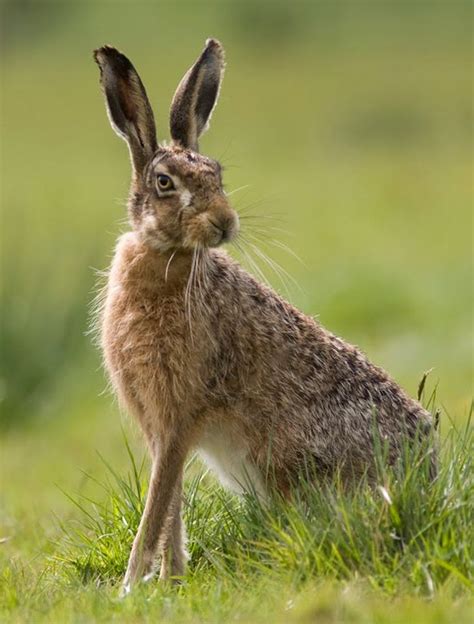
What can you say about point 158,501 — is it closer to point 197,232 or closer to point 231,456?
point 231,456

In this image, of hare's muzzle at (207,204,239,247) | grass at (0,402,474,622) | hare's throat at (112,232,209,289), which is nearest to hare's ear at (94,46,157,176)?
hare's throat at (112,232,209,289)

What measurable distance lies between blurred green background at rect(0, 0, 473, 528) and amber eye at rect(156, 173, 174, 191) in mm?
534

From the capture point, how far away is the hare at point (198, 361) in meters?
6.19

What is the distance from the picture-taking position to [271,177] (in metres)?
27.8

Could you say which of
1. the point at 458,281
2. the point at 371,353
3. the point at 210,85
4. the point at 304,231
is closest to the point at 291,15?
the point at 304,231

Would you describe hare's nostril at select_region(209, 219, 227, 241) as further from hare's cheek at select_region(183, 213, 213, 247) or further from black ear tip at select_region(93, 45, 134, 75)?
black ear tip at select_region(93, 45, 134, 75)

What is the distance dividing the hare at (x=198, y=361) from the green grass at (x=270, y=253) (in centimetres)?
29

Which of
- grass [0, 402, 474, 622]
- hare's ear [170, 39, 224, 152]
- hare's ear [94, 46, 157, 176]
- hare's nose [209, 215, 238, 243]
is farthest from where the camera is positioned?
hare's ear [170, 39, 224, 152]

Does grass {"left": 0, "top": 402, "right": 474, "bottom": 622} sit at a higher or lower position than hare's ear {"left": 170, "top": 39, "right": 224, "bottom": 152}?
lower

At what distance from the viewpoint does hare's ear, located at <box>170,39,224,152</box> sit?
21.2 ft

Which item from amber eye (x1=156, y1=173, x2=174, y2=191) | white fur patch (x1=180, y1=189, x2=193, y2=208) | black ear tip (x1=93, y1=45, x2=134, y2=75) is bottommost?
white fur patch (x1=180, y1=189, x2=193, y2=208)

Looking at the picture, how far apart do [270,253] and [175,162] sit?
42.6ft

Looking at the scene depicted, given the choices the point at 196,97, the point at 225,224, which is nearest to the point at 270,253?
the point at 196,97

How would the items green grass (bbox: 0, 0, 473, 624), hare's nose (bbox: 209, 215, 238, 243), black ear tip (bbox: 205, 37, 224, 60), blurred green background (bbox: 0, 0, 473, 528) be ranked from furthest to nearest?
blurred green background (bbox: 0, 0, 473, 528)
black ear tip (bbox: 205, 37, 224, 60)
hare's nose (bbox: 209, 215, 238, 243)
green grass (bbox: 0, 0, 473, 624)
